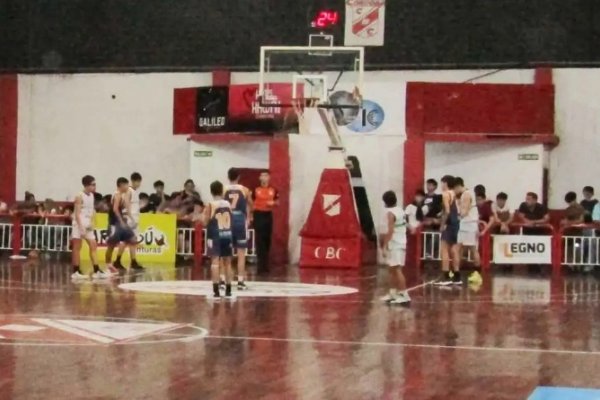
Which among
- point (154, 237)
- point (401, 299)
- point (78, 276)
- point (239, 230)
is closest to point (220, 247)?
point (239, 230)

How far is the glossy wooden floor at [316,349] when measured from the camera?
9367 millimetres

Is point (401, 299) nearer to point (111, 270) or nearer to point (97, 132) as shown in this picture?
point (111, 270)

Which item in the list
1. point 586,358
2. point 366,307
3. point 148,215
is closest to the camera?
point 586,358

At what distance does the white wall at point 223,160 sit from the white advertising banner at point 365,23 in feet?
11.2

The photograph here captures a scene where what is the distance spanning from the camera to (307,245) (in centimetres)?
2344

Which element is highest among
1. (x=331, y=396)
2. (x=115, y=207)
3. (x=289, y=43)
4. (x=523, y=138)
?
(x=289, y=43)

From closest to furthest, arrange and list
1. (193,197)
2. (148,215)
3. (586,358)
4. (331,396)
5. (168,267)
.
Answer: (331,396)
(586,358)
(168,267)
(148,215)
(193,197)

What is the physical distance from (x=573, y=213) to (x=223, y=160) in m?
8.36

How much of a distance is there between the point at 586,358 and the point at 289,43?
18566 millimetres

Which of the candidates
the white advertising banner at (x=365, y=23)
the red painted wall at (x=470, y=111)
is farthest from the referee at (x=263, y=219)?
the white advertising banner at (x=365, y=23)

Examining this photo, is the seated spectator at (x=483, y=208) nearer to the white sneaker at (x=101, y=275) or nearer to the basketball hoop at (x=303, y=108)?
the basketball hoop at (x=303, y=108)

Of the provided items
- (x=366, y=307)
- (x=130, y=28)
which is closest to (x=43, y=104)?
(x=130, y=28)

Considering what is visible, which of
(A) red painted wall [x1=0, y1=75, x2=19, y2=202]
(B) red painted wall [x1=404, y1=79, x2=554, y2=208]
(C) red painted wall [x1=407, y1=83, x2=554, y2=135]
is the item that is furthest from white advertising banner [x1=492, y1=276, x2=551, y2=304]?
(A) red painted wall [x1=0, y1=75, x2=19, y2=202]

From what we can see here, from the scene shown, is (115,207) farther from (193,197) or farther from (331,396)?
(331,396)
